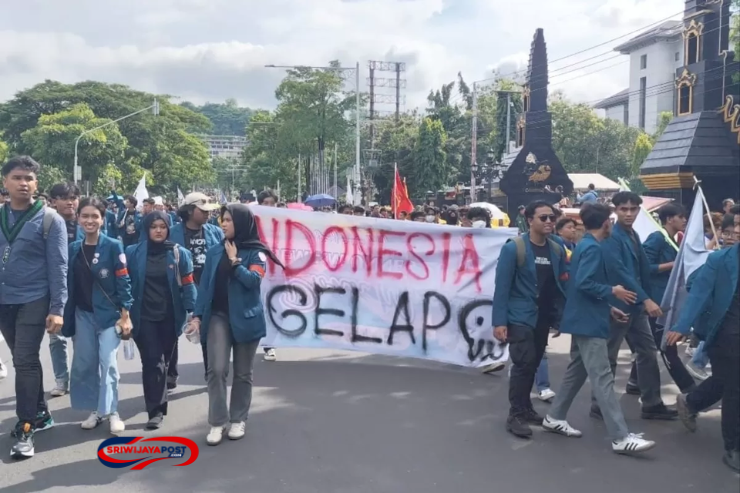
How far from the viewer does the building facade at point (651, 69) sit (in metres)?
71.0

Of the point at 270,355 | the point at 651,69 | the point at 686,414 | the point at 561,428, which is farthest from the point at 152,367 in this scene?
the point at 651,69

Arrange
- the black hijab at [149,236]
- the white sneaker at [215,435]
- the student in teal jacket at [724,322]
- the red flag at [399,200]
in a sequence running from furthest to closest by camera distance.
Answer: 1. the red flag at [399,200]
2. the black hijab at [149,236]
3. the white sneaker at [215,435]
4. the student in teal jacket at [724,322]

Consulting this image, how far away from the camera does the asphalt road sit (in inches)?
172

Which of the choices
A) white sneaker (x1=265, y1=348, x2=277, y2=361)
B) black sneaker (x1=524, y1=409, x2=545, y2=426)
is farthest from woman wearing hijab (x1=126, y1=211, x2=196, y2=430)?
black sneaker (x1=524, y1=409, x2=545, y2=426)

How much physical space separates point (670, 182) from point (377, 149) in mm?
36207

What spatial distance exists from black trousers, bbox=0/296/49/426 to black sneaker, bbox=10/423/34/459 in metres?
0.04

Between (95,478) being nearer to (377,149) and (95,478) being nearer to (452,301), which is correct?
(452,301)

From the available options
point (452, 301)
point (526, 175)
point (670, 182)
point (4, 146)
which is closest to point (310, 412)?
point (452, 301)

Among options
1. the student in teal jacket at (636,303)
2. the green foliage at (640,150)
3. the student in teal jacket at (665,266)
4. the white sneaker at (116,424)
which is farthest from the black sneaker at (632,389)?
the green foliage at (640,150)

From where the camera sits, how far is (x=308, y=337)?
734cm

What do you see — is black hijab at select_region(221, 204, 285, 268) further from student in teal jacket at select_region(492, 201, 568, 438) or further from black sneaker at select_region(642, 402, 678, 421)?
black sneaker at select_region(642, 402, 678, 421)

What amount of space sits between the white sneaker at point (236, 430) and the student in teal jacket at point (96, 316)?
→ 0.81 metres

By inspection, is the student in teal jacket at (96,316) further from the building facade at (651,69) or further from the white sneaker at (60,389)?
the building facade at (651,69)

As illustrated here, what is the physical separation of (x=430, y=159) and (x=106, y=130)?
65.2ft
